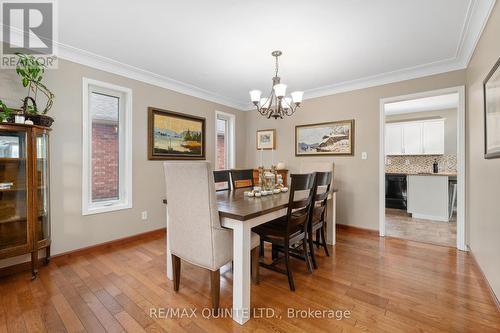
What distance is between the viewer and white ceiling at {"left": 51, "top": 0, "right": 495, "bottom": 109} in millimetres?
1927

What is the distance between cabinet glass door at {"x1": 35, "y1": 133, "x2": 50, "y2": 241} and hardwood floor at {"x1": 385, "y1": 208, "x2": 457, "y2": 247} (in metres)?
4.40

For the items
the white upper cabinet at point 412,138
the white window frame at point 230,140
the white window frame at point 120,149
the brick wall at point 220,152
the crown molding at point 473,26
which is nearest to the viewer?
the crown molding at point 473,26

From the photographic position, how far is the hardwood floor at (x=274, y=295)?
1565 millimetres

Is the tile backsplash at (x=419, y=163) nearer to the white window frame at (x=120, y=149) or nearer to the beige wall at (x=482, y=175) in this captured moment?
the beige wall at (x=482, y=175)

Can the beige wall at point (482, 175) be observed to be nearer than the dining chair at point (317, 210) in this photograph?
Yes

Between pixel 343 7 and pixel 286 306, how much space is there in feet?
8.00

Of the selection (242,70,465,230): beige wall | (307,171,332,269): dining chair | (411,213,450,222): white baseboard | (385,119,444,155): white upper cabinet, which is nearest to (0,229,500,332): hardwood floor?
(307,171,332,269): dining chair

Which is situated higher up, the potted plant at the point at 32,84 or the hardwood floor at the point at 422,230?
the potted plant at the point at 32,84

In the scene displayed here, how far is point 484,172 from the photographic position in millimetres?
2088

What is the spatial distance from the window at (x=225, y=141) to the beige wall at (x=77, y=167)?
1.47 m

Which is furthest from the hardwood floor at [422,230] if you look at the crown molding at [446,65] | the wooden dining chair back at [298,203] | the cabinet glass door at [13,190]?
the cabinet glass door at [13,190]

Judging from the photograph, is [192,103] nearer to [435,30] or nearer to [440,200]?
[435,30]

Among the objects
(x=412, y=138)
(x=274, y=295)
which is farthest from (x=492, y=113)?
(x=412, y=138)

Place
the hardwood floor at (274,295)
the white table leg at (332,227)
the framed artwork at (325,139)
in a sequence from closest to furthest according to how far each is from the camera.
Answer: the hardwood floor at (274,295)
the white table leg at (332,227)
the framed artwork at (325,139)
